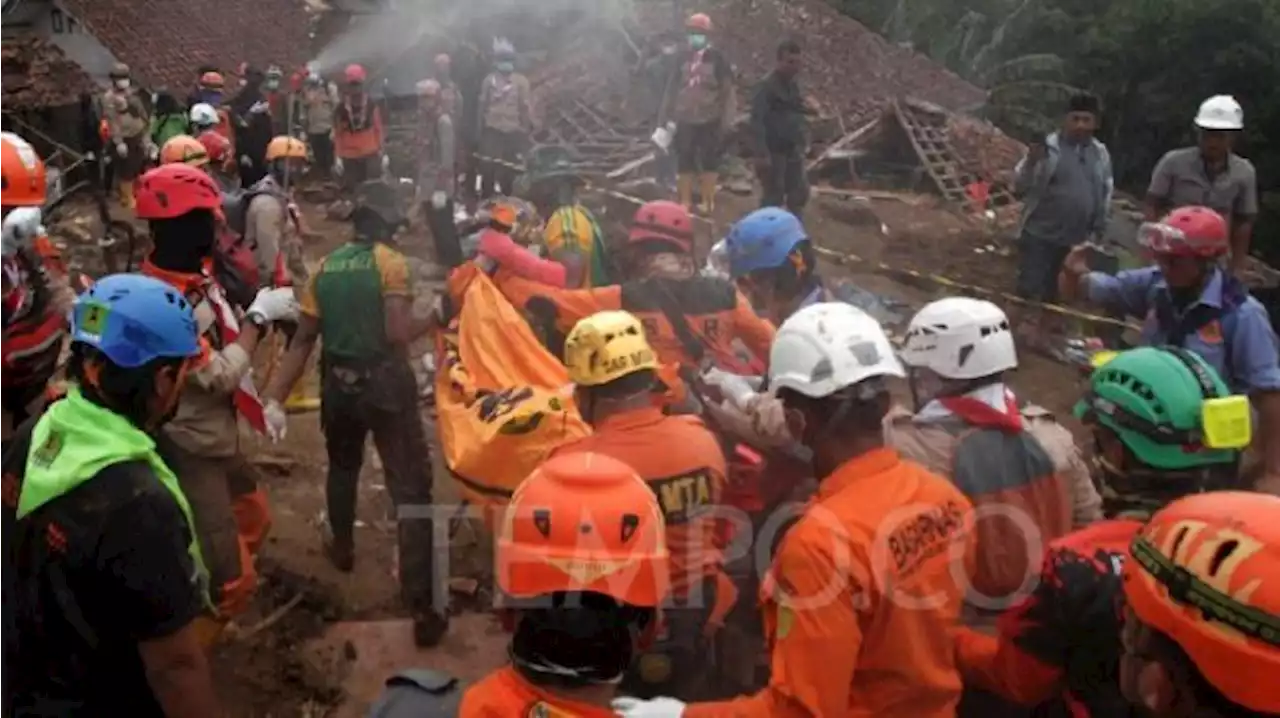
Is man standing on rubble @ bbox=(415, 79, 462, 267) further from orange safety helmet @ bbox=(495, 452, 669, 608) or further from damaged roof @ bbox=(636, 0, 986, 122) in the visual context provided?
orange safety helmet @ bbox=(495, 452, 669, 608)

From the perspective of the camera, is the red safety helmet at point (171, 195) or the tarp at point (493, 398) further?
the tarp at point (493, 398)

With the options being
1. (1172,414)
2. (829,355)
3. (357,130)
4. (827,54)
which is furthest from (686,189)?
(827,54)

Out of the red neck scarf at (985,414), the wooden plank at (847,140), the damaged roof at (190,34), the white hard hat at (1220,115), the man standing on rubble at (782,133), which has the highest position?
the red neck scarf at (985,414)

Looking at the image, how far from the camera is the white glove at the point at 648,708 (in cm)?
240

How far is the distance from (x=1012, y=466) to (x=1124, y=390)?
0.46 metres

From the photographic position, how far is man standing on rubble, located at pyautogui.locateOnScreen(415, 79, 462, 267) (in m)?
11.6

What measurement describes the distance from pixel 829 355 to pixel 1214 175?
5810mm

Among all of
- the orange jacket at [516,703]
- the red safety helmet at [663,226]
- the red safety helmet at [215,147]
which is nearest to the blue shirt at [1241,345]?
the red safety helmet at [663,226]

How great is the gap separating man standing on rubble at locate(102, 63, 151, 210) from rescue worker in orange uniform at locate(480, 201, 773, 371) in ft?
39.0

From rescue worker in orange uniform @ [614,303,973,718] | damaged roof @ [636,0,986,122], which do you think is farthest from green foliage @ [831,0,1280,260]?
rescue worker in orange uniform @ [614,303,973,718]

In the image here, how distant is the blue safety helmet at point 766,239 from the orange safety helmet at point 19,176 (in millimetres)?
3176

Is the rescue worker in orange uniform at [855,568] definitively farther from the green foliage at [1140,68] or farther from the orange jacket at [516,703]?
the green foliage at [1140,68]

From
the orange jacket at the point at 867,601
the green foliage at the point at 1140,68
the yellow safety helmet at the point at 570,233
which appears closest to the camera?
the orange jacket at the point at 867,601

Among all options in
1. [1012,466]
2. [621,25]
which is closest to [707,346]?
[1012,466]
